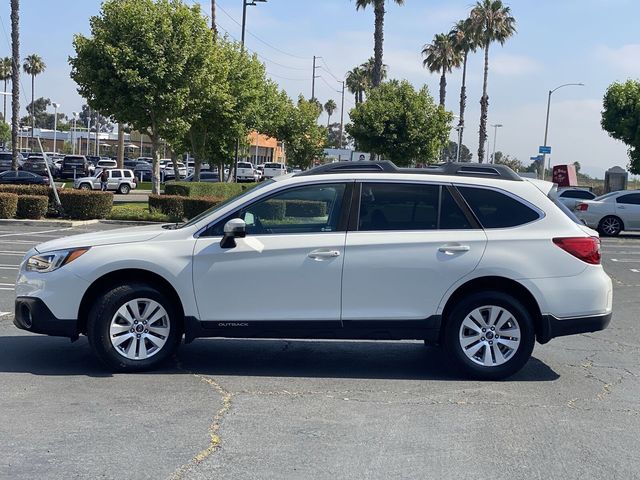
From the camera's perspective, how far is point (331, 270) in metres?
6.99

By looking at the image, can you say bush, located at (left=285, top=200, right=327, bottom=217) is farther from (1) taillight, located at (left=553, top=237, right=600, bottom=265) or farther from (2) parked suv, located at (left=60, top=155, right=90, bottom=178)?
(2) parked suv, located at (left=60, top=155, right=90, bottom=178)

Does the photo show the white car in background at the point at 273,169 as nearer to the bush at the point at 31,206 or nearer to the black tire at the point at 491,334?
the bush at the point at 31,206

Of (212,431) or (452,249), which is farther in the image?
(452,249)

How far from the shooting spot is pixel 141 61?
2908 cm

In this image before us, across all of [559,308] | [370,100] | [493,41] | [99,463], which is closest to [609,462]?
[559,308]

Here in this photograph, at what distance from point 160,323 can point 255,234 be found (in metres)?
1.14

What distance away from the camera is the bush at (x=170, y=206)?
27.2m

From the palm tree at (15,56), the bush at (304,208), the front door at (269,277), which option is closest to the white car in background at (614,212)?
the bush at (304,208)

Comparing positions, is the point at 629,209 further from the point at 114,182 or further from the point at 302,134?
the point at 302,134

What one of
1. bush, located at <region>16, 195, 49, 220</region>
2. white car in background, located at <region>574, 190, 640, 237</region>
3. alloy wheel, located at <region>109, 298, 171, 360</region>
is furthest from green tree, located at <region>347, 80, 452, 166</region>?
alloy wheel, located at <region>109, 298, 171, 360</region>

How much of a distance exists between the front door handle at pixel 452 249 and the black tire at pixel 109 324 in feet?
7.85

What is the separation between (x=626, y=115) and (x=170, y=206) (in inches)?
1189

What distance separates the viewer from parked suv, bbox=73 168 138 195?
145ft

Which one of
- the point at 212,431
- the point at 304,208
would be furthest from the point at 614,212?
the point at 212,431
